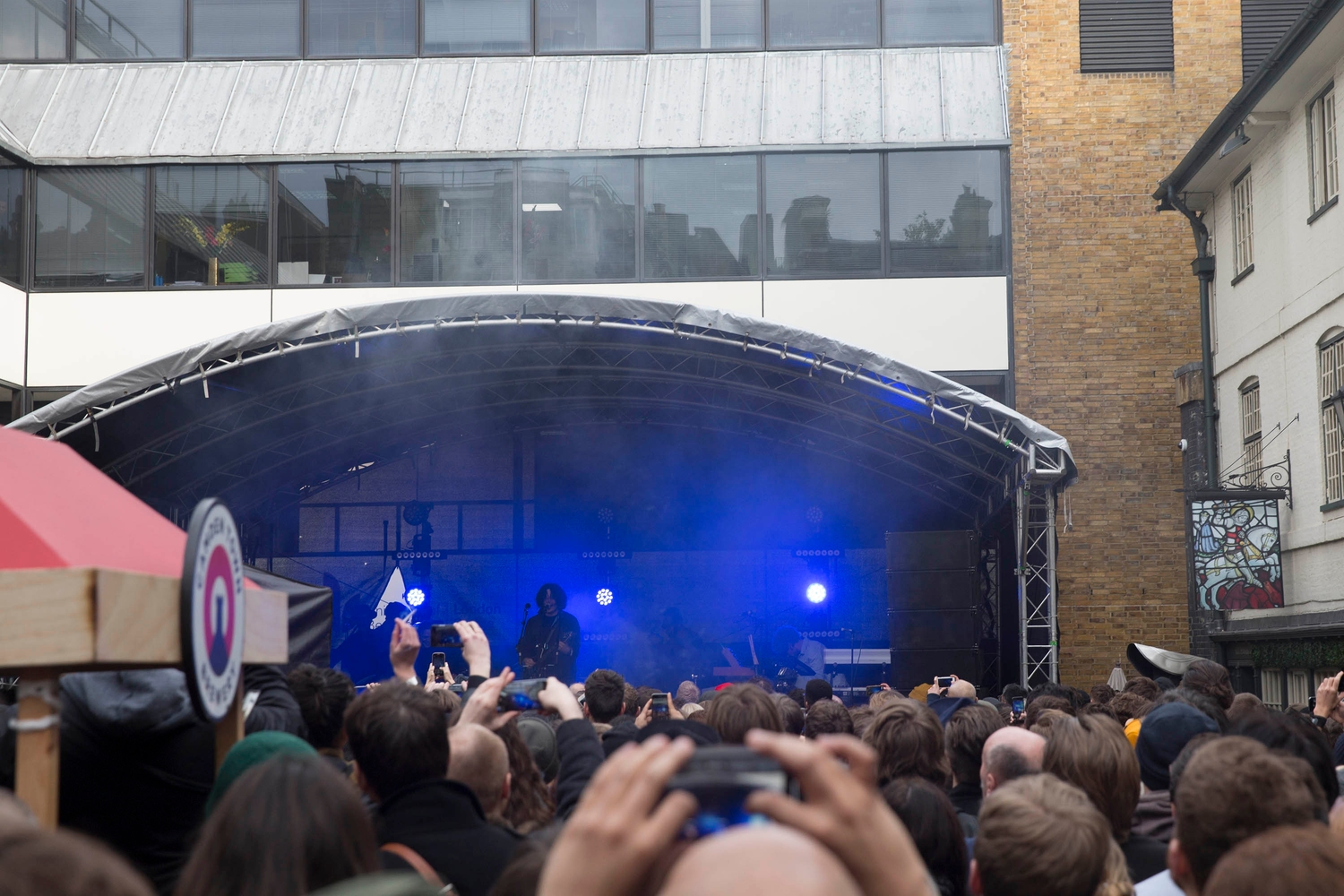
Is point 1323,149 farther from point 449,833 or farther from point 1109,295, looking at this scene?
point 449,833

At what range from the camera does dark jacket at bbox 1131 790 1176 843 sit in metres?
4.30

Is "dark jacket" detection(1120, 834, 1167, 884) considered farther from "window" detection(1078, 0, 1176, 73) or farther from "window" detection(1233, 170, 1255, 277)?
"window" detection(1078, 0, 1176, 73)

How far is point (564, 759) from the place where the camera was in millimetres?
4117

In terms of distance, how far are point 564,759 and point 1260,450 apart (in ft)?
41.6

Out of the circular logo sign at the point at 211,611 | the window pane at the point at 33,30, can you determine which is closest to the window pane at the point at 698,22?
the window pane at the point at 33,30

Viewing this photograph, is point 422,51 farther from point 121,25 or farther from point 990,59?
point 990,59

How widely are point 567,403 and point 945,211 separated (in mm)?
5616

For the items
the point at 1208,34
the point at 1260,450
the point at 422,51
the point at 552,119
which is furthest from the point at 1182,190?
the point at 422,51

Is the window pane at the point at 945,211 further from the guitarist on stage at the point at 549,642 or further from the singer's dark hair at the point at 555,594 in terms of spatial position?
the guitarist on stage at the point at 549,642

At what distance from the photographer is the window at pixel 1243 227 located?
596 inches

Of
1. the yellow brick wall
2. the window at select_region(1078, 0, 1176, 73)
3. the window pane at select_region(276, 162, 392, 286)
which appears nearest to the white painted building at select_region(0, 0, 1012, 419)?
the window pane at select_region(276, 162, 392, 286)

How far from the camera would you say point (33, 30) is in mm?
17766

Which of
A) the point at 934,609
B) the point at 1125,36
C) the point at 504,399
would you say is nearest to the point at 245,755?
the point at 934,609

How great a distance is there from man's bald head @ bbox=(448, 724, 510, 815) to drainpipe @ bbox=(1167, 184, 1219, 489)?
1376 cm
